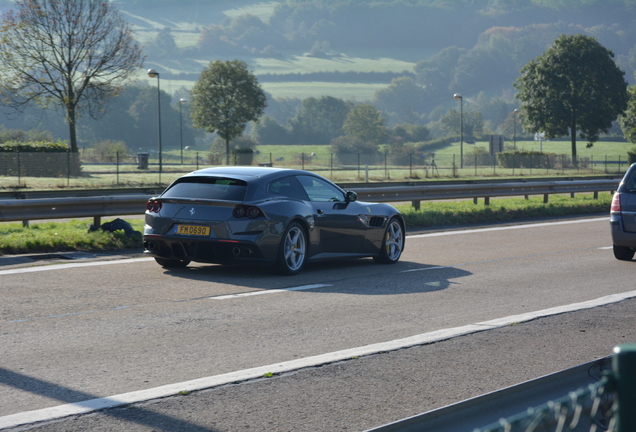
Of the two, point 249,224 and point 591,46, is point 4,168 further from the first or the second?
point 591,46

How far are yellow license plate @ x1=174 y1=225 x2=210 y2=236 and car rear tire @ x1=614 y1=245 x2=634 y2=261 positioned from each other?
644 cm

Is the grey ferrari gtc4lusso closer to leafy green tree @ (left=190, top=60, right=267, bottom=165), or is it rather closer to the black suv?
the black suv

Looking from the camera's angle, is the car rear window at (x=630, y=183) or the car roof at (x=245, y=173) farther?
the car rear window at (x=630, y=183)

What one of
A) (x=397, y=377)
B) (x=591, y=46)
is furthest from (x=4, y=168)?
(x=591, y=46)

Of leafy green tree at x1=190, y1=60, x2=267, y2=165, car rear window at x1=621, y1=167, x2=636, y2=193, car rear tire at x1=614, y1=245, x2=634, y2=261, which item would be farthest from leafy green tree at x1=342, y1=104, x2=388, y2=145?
car rear window at x1=621, y1=167, x2=636, y2=193

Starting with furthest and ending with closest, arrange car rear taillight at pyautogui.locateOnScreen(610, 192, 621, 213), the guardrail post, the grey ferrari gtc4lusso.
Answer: car rear taillight at pyautogui.locateOnScreen(610, 192, 621, 213) < the grey ferrari gtc4lusso < the guardrail post

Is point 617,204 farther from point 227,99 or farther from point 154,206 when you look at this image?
point 227,99

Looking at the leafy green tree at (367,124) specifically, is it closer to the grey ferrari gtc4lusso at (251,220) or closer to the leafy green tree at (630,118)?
the leafy green tree at (630,118)

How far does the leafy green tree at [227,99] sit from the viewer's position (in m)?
67.4

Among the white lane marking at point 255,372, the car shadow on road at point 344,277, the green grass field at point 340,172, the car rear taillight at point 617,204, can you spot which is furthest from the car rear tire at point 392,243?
the green grass field at point 340,172

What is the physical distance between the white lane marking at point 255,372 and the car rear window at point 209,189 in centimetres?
374

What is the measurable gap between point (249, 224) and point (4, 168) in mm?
23883

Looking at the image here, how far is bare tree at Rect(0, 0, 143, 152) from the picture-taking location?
42125mm

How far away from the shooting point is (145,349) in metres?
6.20
